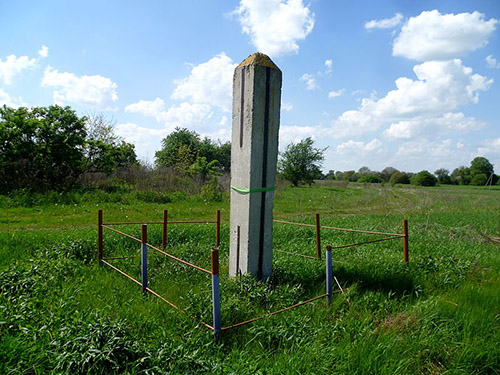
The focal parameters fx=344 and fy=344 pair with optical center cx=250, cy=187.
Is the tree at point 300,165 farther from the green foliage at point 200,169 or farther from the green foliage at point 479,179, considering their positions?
the green foliage at point 479,179

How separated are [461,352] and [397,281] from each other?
198 centimetres

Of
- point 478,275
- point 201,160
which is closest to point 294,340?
point 478,275

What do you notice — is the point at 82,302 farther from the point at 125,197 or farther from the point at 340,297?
the point at 125,197

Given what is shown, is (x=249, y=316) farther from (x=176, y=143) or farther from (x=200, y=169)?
(x=176, y=143)

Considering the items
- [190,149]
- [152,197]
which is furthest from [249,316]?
[190,149]

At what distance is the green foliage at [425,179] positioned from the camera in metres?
54.6

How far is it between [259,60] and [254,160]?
1346 millimetres

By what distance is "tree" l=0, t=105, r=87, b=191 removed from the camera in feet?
46.5

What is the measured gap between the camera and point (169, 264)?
5520 millimetres

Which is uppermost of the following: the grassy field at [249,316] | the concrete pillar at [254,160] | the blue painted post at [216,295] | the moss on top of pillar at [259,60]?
the moss on top of pillar at [259,60]

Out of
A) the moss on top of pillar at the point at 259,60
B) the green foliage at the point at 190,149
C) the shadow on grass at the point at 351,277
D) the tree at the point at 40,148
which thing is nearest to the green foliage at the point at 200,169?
the green foliage at the point at 190,149

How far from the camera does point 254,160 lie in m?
4.59

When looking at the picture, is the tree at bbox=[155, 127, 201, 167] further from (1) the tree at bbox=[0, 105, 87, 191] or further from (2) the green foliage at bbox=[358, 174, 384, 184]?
(2) the green foliage at bbox=[358, 174, 384, 184]

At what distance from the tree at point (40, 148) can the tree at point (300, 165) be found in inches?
1106
